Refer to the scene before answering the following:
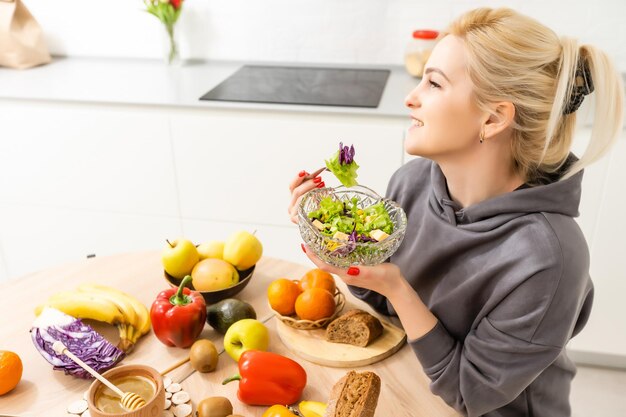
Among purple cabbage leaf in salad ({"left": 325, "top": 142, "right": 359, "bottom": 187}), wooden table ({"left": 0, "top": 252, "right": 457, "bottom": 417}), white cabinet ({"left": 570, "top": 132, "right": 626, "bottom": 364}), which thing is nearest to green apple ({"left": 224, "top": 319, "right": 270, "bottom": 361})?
wooden table ({"left": 0, "top": 252, "right": 457, "bottom": 417})

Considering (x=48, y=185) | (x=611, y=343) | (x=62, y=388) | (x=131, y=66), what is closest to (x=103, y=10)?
(x=131, y=66)

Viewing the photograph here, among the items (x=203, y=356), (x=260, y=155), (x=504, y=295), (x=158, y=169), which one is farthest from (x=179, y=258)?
(x=158, y=169)

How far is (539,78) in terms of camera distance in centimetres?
124

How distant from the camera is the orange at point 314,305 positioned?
1367 millimetres

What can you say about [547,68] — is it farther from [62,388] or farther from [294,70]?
[294,70]

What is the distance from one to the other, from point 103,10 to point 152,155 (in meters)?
0.90

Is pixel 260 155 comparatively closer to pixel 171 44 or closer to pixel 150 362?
pixel 171 44

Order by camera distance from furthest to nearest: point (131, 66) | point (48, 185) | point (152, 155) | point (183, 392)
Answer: point (131, 66) → point (48, 185) → point (152, 155) → point (183, 392)

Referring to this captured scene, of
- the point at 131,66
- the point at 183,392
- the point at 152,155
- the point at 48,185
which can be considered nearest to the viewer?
the point at 183,392

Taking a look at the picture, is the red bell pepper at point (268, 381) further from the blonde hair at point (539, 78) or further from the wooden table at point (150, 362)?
the blonde hair at point (539, 78)

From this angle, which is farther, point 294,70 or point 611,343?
point 294,70

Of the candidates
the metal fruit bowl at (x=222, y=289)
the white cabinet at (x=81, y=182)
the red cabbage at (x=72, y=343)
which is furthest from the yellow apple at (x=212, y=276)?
the white cabinet at (x=81, y=182)

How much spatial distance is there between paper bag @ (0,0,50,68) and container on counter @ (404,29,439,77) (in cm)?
168

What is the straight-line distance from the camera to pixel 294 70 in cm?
288
